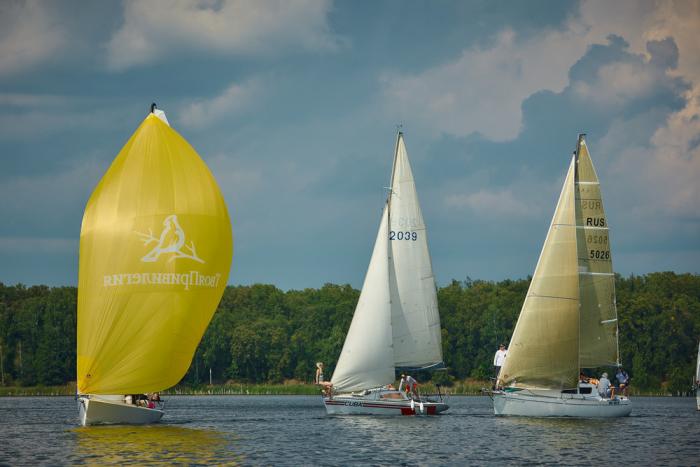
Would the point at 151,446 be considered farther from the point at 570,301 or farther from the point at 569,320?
the point at 570,301

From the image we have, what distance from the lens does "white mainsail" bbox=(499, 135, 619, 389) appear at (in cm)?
5634

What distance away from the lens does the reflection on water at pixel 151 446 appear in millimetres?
38094

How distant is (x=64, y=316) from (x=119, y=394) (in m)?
92.9

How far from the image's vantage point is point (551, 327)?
5631 cm

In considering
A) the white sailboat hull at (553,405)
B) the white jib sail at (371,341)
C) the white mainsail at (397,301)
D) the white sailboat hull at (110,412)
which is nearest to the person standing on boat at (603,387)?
the white sailboat hull at (553,405)

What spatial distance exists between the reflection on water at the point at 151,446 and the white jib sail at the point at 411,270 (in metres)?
13.1

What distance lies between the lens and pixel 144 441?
143 feet

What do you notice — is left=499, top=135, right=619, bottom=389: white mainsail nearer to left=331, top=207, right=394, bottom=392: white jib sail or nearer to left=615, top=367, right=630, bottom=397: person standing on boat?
left=615, top=367, right=630, bottom=397: person standing on boat

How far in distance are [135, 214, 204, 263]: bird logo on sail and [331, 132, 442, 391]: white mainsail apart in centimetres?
1280

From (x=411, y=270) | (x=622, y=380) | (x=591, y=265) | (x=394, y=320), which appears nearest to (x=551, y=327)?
(x=591, y=265)

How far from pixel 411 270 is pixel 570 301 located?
8.50 m

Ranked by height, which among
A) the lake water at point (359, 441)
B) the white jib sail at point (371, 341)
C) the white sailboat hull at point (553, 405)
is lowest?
the lake water at point (359, 441)

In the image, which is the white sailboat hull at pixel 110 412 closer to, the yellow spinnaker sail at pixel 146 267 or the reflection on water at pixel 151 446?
the reflection on water at pixel 151 446

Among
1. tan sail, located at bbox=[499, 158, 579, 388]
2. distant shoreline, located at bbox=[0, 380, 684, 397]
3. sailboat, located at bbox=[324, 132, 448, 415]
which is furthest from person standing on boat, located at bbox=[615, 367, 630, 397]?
distant shoreline, located at bbox=[0, 380, 684, 397]
